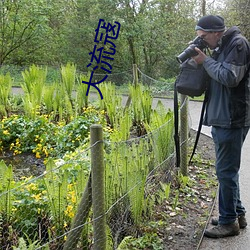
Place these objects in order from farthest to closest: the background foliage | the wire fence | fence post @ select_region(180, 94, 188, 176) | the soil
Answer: the background foliage → fence post @ select_region(180, 94, 188, 176) → the soil → the wire fence

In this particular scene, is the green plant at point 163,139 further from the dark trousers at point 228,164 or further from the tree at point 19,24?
the tree at point 19,24

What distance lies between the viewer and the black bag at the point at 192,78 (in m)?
3.10

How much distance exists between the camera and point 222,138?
3023 millimetres

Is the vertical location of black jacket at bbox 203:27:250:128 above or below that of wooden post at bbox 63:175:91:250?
above

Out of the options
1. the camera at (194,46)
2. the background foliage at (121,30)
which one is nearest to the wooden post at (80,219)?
the camera at (194,46)

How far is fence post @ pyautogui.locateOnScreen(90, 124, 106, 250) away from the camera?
7.66ft

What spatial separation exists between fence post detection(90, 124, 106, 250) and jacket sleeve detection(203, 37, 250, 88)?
106 centimetres

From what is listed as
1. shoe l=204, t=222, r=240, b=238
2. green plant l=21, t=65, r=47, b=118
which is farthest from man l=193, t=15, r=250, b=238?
green plant l=21, t=65, r=47, b=118

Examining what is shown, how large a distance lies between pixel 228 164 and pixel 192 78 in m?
0.75

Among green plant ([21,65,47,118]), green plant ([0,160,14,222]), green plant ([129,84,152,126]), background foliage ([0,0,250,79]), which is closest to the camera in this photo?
green plant ([0,160,14,222])

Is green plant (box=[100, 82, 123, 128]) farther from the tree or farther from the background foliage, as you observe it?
the tree

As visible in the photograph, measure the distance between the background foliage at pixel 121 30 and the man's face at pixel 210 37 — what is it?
459 inches

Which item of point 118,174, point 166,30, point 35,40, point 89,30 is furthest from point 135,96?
point 35,40

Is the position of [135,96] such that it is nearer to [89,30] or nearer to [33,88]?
[33,88]
